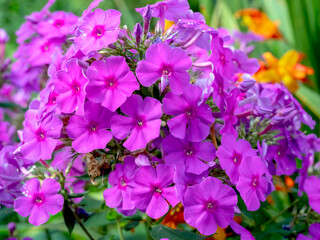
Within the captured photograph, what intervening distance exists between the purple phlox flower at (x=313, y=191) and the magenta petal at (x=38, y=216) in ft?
1.65

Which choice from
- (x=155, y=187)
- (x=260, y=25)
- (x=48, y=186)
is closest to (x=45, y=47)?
(x=48, y=186)

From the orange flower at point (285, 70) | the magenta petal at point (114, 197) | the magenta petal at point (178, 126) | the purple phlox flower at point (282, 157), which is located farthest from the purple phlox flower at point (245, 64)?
the orange flower at point (285, 70)

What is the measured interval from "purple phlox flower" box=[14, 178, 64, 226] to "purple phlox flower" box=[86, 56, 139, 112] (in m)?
0.19

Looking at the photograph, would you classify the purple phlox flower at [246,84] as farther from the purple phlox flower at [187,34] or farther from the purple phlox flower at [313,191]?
the purple phlox flower at [313,191]

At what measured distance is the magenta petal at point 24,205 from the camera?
0.74 meters

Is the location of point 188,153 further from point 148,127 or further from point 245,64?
point 245,64

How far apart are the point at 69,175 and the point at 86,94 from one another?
325 millimetres

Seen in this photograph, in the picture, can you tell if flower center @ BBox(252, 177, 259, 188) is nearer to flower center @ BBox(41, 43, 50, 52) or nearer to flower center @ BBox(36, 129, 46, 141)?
flower center @ BBox(36, 129, 46, 141)

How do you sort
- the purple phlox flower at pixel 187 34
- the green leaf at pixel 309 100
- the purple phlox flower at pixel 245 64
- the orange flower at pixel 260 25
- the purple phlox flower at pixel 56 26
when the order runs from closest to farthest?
1. the purple phlox flower at pixel 187 34
2. the purple phlox flower at pixel 245 64
3. the purple phlox flower at pixel 56 26
4. the green leaf at pixel 309 100
5. the orange flower at pixel 260 25

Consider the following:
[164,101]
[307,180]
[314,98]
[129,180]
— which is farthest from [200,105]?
[314,98]

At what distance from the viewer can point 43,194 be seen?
2.45ft

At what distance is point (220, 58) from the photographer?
2.53ft

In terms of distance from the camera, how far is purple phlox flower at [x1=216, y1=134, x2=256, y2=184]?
2.27ft

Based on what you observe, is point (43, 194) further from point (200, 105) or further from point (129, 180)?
point (200, 105)
